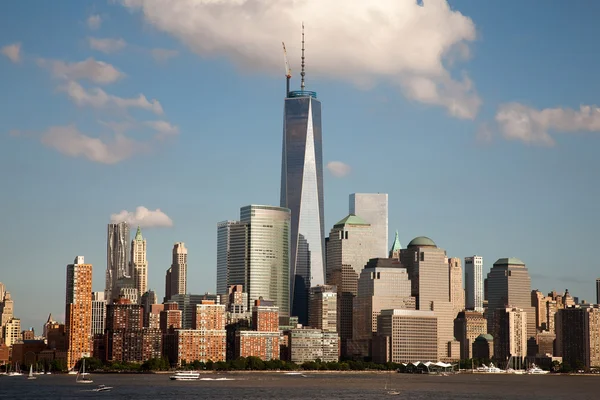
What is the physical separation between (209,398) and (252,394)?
42.0 ft

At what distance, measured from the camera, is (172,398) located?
188 meters

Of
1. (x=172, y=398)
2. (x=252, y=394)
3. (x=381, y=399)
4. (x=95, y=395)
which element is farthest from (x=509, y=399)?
(x=95, y=395)

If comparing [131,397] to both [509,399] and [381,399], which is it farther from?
[509,399]

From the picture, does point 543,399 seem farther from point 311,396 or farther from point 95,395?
point 95,395

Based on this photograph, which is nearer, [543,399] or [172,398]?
[172,398]

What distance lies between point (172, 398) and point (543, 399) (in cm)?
6319

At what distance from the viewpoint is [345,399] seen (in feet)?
617

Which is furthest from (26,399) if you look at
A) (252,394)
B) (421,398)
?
(421,398)

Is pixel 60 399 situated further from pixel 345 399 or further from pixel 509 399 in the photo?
pixel 509 399

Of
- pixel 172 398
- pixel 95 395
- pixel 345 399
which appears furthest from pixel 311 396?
pixel 95 395

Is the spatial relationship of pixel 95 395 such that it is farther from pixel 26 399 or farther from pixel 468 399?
pixel 468 399

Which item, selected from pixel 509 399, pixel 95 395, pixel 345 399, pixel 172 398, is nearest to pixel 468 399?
pixel 509 399

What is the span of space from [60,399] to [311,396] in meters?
41.1

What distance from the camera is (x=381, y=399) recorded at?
190500 millimetres
